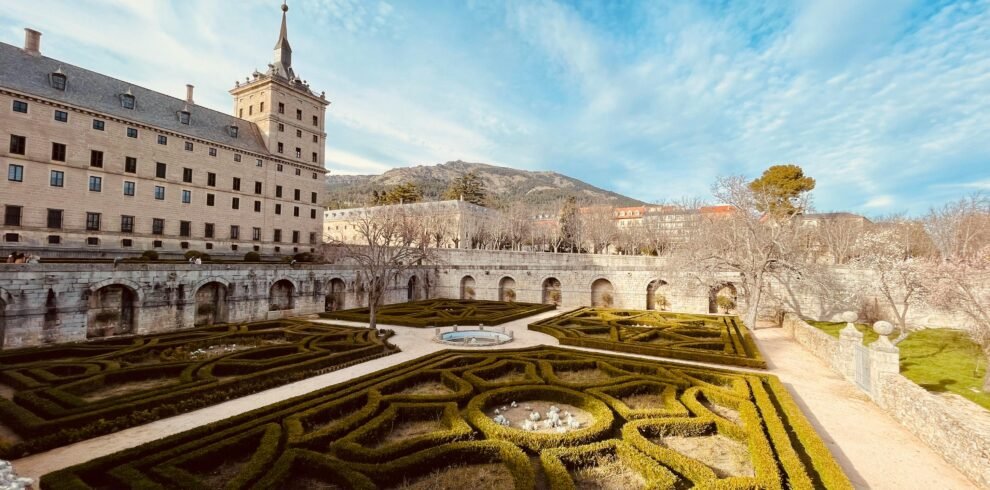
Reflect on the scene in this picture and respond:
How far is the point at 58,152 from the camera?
30016mm

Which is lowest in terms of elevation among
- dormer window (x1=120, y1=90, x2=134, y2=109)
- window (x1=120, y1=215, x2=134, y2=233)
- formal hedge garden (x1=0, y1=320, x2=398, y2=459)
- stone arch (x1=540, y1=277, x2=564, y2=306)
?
formal hedge garden (x1=0, y1=320, x2=398, y2=459)

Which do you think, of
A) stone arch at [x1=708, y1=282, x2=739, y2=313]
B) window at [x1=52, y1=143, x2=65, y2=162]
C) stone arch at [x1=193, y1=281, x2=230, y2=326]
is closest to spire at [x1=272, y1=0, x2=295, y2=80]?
window at [x1=52, y1=143, x2=65, y2=162]

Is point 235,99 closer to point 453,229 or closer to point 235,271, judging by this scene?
point 235,271

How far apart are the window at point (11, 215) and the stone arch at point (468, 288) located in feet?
116

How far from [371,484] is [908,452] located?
13.2 metres

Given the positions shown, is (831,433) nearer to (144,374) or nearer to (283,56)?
(144,374)

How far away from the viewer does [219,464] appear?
9219 millimetres

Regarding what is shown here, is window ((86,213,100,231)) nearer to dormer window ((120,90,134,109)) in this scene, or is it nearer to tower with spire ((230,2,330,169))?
dormer window ((120,90,134,109))

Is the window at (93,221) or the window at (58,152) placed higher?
the window at (58,152)

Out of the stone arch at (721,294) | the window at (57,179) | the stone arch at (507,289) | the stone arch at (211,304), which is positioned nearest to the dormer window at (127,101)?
the window at (57,179)

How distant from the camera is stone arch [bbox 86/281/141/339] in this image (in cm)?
2488

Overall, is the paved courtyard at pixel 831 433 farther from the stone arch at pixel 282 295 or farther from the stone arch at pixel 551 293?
the stone arch at pixel 551 293

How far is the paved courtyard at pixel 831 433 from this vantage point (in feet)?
30.0

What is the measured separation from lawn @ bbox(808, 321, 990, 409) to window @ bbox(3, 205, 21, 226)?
170 feet
